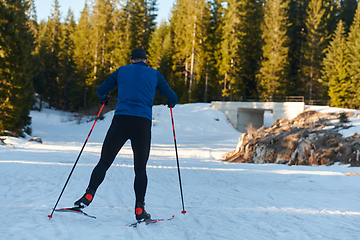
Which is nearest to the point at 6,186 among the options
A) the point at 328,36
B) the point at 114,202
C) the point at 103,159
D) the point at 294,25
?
the point at 114,202

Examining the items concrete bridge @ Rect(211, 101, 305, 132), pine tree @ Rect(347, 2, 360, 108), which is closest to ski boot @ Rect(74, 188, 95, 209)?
concrete bridge @ Rect(211, 101, 305, 132)

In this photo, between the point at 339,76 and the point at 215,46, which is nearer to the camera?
the point at 339,76

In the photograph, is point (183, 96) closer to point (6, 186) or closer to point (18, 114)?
point (18, 114)

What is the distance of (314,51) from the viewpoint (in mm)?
37844

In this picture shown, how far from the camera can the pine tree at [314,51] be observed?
124ft

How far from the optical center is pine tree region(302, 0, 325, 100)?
124 ft

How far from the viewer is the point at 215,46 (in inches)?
1612

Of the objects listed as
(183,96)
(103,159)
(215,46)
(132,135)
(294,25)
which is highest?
(294,25)

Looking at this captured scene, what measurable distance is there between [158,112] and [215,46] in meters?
18.0

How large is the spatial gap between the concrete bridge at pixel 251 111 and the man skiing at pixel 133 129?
76.4 feet

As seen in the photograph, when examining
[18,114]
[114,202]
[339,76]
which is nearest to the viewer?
[114,202]

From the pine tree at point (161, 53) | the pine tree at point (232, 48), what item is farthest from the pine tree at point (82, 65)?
the pine tree at point (232, 48)

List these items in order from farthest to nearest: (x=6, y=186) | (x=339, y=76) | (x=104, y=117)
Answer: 1. (x=339, y=76)
2. (x=104, y=117)
3. (x=6, y=186)

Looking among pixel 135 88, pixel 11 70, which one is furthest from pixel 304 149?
pixel 11 70
